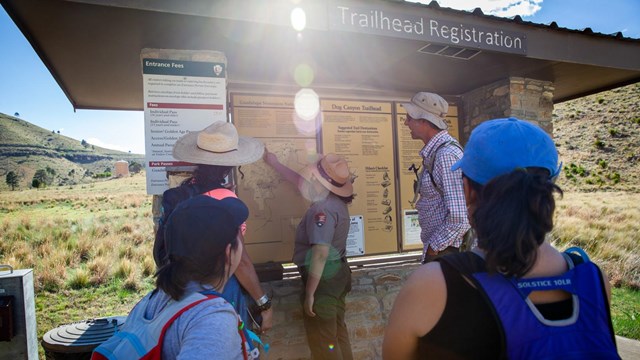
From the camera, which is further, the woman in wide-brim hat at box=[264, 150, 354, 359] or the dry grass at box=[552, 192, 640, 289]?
the dry grass at box=[552, 192, 640, 289]

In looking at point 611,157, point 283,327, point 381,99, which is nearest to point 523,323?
point 283,327

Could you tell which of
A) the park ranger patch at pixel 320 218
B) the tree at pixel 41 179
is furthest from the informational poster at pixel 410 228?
the tree at pixel 41 179

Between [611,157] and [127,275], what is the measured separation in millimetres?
35594

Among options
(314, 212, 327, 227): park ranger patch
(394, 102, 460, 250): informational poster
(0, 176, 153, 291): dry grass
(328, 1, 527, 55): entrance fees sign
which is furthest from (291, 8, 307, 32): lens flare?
(0, 176, 153, 291): dry grass

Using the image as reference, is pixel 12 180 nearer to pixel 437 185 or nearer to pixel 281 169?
pixel 281 169

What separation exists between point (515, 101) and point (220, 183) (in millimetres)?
3848

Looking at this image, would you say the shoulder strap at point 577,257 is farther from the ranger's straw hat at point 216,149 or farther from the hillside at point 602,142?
the hillside at point 602,142

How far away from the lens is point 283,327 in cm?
416

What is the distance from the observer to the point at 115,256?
42.3ft

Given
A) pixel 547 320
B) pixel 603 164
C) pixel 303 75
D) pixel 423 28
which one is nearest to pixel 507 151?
pixel 547 320

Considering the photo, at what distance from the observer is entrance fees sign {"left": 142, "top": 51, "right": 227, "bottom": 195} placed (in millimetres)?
3576

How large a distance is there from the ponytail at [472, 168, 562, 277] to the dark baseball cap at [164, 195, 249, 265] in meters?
0.85

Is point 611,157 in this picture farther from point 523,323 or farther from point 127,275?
point 523,323

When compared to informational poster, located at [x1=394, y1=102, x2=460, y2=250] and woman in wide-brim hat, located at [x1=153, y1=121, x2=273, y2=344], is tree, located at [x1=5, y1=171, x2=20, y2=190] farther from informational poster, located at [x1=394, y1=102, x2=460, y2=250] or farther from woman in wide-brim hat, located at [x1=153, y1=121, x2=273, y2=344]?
woman in wide-brim hat, located at [x1=153, y1=121, x2=273, y2=344]
